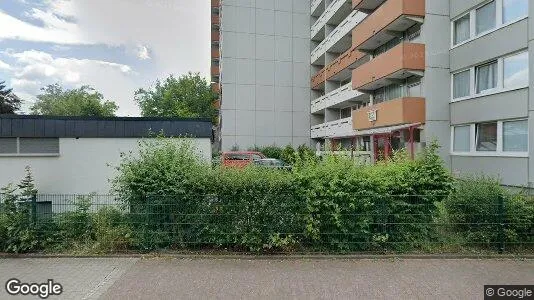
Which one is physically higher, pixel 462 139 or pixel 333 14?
pixel 333 14

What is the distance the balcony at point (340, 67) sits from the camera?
23.8 meters

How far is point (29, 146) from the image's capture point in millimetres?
9242

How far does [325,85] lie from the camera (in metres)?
30.9

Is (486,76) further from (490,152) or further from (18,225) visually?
(18,225)

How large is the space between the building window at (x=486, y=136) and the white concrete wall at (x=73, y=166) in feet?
37.9

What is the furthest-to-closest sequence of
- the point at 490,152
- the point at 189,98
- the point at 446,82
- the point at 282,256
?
1. the point at 189,98
2. the point at 446,82
3. the point at 490,152
4. the point at 282,256

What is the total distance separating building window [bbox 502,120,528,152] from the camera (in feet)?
38.4

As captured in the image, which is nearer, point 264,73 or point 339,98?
point 339,98

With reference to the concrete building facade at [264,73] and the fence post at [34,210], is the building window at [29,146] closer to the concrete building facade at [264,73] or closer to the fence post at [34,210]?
the fence post at [34,210]

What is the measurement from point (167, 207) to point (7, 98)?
176ft

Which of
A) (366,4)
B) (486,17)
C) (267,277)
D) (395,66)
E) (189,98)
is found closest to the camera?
(267,277)

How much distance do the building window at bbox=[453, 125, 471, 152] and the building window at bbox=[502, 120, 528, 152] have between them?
73.3 inches

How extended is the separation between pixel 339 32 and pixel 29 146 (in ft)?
76.8

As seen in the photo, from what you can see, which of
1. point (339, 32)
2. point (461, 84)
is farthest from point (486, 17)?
point (339, 32)
